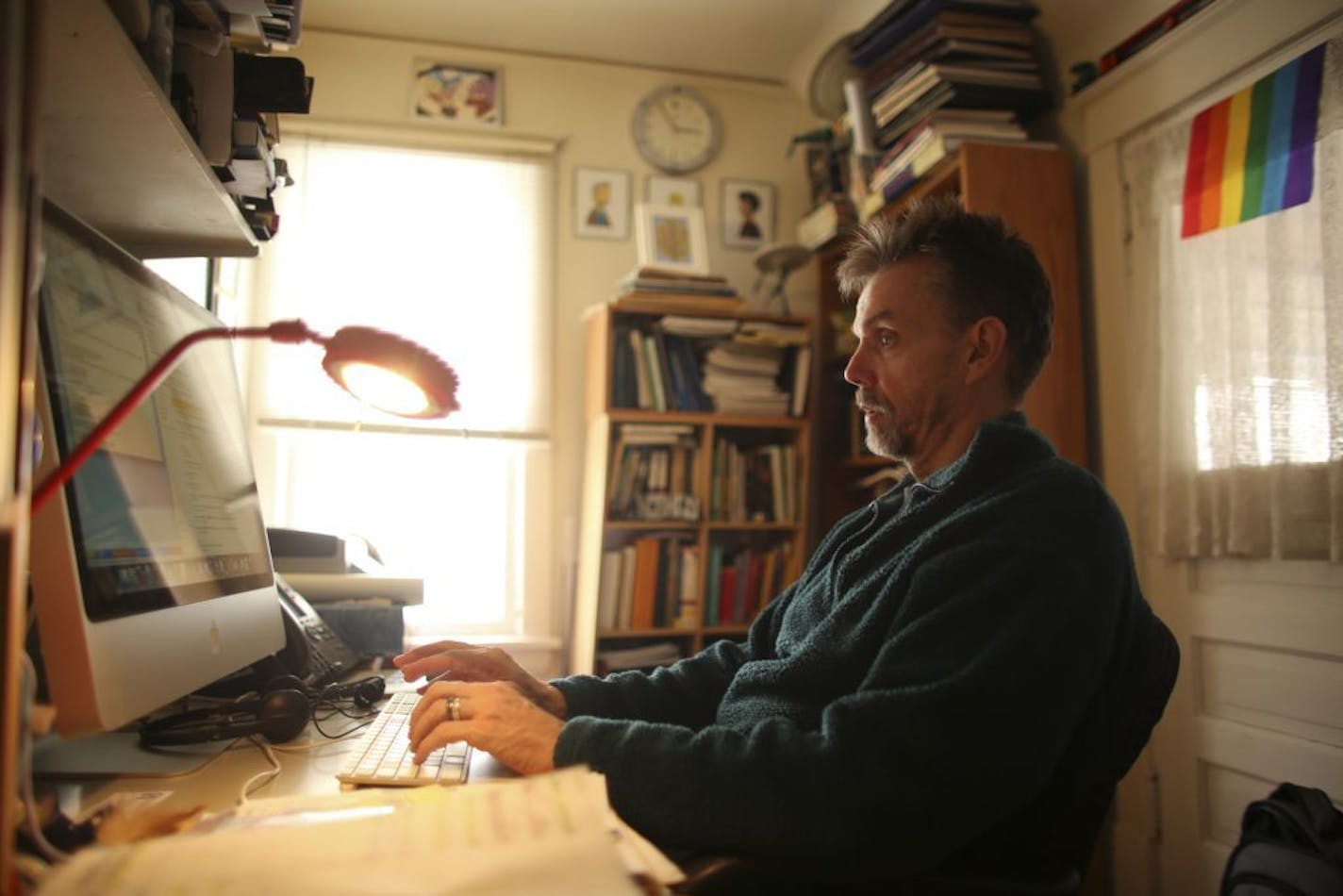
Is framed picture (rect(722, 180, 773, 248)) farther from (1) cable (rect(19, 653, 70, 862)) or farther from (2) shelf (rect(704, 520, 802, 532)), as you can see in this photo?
(1) cable (rect(19, 653, 70, 862))

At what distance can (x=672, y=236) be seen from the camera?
130 inches

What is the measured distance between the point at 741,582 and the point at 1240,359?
1.71 meters

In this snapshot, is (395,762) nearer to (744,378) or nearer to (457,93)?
(744,378)

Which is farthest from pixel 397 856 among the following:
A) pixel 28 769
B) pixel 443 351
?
pixel 443 351

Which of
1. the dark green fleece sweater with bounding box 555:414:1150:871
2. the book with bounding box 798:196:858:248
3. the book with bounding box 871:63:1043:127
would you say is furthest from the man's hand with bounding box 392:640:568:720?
Answer: the book with bounding box 798:196:858:248

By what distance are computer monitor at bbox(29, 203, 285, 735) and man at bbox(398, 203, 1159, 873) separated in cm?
25

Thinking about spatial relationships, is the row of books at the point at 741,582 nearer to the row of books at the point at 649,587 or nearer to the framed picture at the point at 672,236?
the row of books at the point at 649,587

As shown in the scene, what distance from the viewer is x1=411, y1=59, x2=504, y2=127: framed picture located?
133 inches

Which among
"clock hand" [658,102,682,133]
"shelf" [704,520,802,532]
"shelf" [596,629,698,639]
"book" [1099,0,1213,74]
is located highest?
"clock hand" [658,102,682,133]

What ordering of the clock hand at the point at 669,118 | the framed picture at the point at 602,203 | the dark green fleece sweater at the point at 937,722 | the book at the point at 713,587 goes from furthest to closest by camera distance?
the clock hand at the point at 669,118
the framed picture at the point at 602,203
the book at the point at 713,587
the dark green fleece sweater at the point at 937,722

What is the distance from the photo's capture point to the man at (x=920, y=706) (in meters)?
0.80

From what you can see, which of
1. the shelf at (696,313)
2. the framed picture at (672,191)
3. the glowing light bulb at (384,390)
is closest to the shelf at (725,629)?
the shelf at (696,313)

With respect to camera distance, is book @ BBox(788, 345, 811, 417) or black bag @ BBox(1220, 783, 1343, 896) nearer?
black bag @ BBox(1220, 783, 1343, 896)

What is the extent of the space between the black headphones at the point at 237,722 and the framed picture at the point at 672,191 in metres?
2.81
